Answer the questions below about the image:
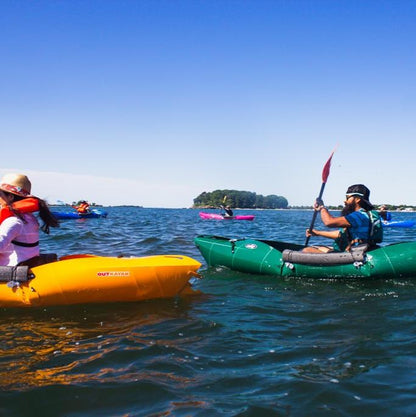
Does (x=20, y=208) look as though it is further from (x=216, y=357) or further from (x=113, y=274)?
(x=216, y=357)

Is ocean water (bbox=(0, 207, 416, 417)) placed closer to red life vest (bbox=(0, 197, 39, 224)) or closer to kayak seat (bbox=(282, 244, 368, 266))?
kayak seat (bbox=(282, 244, 368, 266))

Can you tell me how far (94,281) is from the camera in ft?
17.6

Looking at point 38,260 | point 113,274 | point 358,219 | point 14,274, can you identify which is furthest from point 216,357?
point 358,219

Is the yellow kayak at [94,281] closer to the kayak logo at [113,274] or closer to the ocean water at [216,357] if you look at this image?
the kayak logo at [113,274]

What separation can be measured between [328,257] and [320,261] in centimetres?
15

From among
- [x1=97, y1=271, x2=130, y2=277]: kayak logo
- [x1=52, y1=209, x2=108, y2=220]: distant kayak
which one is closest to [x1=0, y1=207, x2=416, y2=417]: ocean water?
[x1=97, y1=271, x2=130, y2=277]: kayak logo

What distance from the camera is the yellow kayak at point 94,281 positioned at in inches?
206

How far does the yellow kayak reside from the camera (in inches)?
206

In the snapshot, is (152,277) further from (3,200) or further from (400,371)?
(400,371)

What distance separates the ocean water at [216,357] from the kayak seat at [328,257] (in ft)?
3.00

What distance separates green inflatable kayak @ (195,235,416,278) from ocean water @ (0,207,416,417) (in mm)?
835

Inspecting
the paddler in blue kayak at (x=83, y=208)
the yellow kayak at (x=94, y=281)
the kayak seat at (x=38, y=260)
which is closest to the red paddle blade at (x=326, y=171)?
the yellow kayak at (x=94, y=281)

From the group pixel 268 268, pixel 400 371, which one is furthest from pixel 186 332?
pixel 268 268

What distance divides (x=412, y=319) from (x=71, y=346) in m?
3.76
